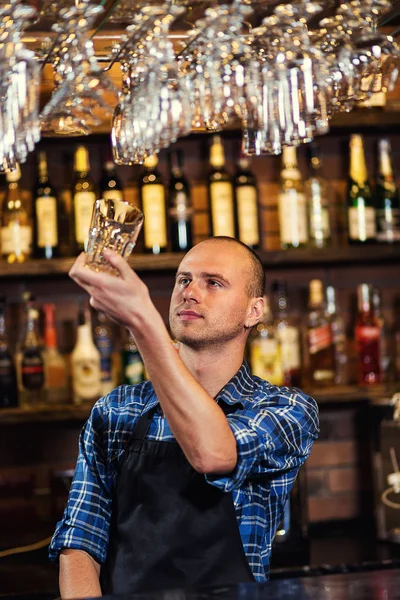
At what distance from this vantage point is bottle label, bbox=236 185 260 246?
8.71 feet

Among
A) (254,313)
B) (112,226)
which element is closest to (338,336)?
(254,313)

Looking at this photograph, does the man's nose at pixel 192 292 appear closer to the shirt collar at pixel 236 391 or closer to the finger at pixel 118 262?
the shirt collar at pixel 236 391

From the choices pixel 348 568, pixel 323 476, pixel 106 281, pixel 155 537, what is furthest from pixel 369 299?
pixel 106 281

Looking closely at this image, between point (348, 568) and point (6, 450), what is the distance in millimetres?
1064

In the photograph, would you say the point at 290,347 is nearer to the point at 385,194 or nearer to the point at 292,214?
the point at 292,214

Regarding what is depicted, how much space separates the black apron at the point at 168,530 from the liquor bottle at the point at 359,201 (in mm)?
1299

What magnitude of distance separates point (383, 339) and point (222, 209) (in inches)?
25.7

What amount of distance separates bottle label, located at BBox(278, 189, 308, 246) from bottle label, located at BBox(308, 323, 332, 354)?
0.28 meters

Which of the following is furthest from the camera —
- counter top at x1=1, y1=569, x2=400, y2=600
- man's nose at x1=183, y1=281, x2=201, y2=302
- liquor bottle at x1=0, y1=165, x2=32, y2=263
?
liquor bottle at x1=0, y1=165, x2=32, y2=263

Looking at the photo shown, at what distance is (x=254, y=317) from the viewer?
5.81ft

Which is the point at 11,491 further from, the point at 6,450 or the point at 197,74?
the point at 197,74

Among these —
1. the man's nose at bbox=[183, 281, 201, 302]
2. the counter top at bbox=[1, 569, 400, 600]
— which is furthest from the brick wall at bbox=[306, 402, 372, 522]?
the counter top at bbox=[1, 569, 400, 600]

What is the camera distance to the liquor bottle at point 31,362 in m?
2.62

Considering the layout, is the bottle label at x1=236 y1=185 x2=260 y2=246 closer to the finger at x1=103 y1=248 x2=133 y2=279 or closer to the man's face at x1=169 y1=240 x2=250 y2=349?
the man's face at x1=169 y1=240 x2=250 y2=349
